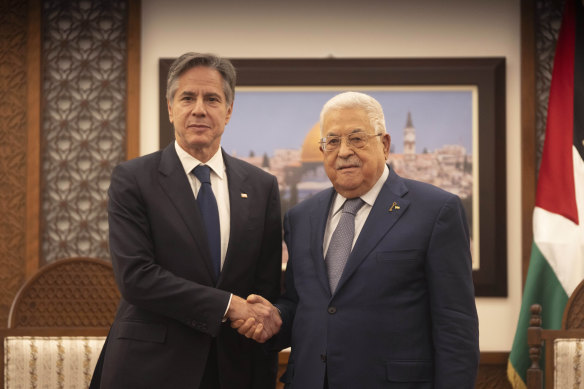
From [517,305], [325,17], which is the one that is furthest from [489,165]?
[325,17]

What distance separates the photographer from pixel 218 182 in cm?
214

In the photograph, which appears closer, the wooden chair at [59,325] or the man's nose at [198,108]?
the man's nose at [198,108]

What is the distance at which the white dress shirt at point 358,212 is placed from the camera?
1998 mm

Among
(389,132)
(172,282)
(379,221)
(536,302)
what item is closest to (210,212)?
(172,282)

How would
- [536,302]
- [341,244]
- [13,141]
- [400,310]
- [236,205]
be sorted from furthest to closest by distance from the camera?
[13,141]
[536,302]
[236,205]
[341,244]
[400,310]

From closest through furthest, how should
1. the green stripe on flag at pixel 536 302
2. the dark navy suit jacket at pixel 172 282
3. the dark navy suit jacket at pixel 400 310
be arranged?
the dark navy suit jacket at pixel 400 310 < the dark navy suit jacket at pixel 172 282 < the green stripe on flag at pixel 536 302

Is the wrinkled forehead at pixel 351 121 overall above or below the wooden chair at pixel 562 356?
above

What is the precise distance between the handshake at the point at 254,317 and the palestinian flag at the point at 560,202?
2.06 meters

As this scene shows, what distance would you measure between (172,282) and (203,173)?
1.25ft

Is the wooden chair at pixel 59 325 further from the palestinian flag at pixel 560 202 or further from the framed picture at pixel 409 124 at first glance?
the palestinian flag at pixel 560 202

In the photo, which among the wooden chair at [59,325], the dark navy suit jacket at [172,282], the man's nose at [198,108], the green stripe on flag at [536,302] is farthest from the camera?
the green stripe on flag at [536,302]

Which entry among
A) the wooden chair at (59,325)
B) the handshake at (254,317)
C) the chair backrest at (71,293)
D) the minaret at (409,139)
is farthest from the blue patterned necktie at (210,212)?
the minaret at (409,139)

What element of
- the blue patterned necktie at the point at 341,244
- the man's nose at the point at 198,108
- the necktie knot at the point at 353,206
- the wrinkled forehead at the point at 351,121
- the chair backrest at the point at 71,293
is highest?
the man's nose at the point at 198,108

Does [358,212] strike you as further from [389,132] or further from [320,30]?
[320,30]
